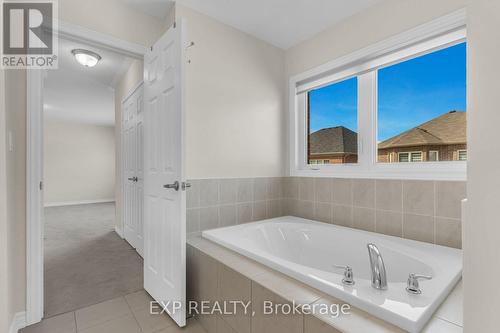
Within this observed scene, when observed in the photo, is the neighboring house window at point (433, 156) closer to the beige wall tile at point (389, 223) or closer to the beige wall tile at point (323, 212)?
the beige wall tile at point (389, 223)

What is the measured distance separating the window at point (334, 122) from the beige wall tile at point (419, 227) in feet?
2.14

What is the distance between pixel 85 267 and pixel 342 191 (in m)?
2.76

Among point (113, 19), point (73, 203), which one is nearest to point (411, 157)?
point (113, 19)

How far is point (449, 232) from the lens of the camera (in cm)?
162

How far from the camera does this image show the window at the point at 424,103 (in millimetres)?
1695

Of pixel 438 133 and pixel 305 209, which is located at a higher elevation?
pixel 438 133

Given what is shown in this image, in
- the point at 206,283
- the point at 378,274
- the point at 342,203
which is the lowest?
the point at 206,283

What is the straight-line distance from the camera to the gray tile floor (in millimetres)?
1601

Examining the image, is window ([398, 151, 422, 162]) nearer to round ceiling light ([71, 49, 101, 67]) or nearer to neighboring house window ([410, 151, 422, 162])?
neighboring house window ([410, 151, 422, 162])

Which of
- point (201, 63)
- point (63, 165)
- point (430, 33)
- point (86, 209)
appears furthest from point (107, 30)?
point (63, 165)

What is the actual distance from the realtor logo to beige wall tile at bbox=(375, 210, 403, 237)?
278 centimetres

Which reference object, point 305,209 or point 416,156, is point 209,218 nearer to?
point 305,209

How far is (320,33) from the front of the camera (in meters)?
2.36

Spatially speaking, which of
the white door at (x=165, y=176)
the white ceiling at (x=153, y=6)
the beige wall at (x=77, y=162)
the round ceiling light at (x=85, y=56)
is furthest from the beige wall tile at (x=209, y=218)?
the beige wall at (x=77, y=162)
